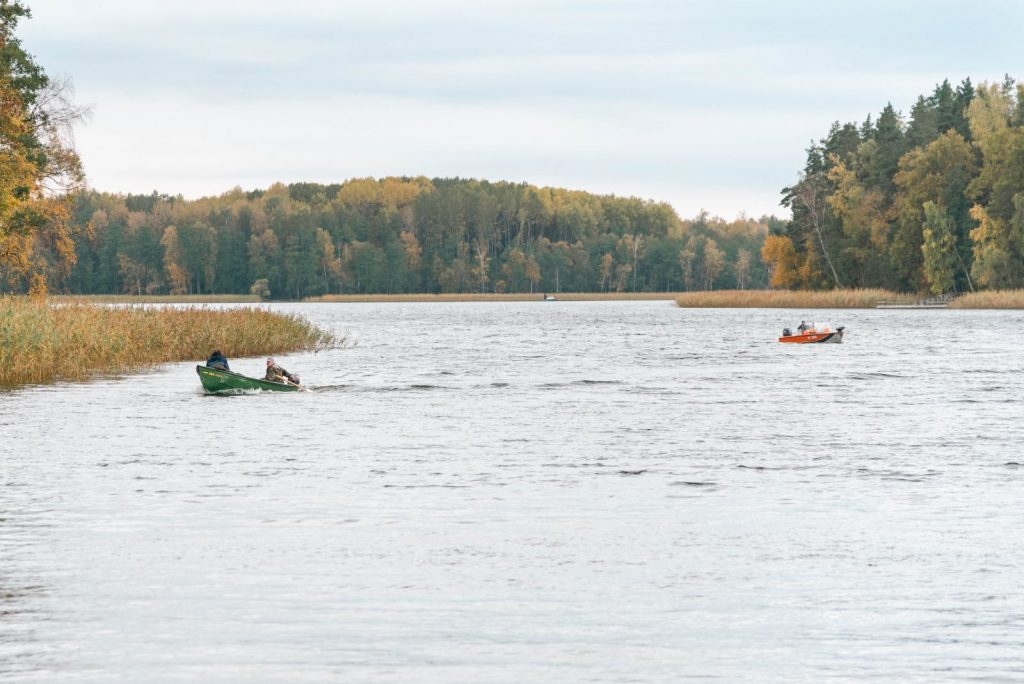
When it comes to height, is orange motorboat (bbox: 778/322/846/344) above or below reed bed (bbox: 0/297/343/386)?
below

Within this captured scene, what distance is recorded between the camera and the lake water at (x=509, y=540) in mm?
11953

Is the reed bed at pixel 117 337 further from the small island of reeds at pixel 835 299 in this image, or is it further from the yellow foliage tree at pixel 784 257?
the yellow foliage tree at pixel 784 257

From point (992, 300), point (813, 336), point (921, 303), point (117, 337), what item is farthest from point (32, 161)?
point (921, 303)

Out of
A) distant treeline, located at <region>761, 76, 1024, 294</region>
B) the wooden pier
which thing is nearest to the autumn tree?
distant treeline, located at <region>761, 76, 1024, 294</region>

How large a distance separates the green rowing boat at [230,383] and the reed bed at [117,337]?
709 cm

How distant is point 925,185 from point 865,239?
11.5m

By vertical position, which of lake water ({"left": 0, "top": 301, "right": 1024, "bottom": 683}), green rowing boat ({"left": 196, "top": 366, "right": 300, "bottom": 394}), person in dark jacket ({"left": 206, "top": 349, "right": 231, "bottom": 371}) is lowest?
lake water ({"left": 0, "top": 301, "right": 1024, "bottom": 683})

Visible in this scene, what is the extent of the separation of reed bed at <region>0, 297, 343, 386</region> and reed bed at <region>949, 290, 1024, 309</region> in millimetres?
75541

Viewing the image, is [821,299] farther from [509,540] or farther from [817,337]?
[509,540]

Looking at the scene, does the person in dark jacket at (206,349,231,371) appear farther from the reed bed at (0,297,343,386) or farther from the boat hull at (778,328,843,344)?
the boat hull at (778,328,843,344)

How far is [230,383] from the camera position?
133 ft

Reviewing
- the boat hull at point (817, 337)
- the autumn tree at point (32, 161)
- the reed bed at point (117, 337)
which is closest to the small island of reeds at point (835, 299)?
the boat hull at point (817, 337)

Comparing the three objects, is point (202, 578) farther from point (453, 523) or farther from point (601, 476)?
point (601, 476)

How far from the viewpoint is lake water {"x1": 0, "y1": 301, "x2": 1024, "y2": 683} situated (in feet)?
39.2
